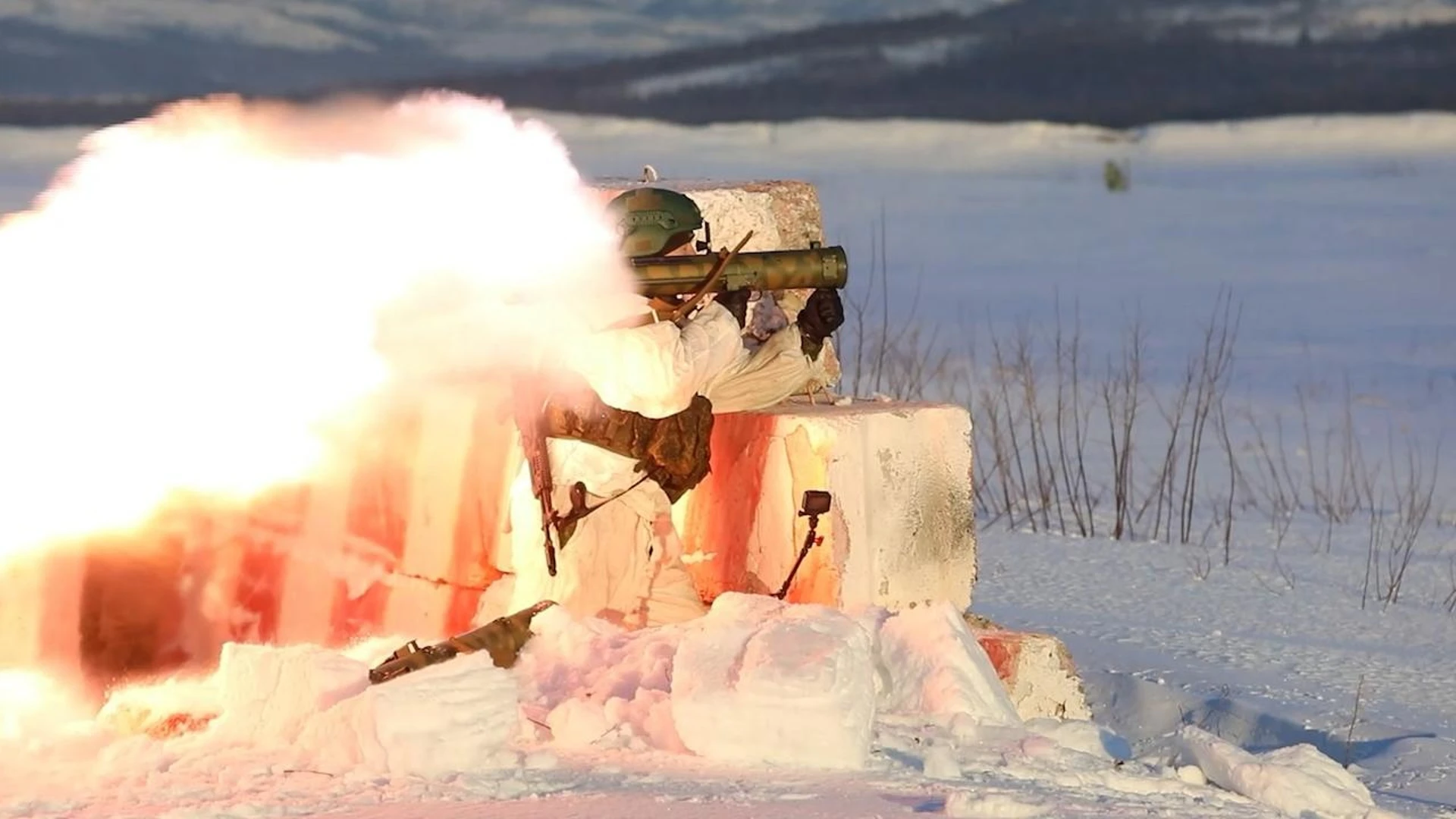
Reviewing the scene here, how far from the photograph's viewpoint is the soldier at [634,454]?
715 centimetres

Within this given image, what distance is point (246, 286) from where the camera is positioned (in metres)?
7.68

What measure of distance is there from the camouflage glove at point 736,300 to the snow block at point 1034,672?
1.10m

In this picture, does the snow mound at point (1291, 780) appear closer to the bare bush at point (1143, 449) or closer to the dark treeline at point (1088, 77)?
the bare bush at point (1143, 449)

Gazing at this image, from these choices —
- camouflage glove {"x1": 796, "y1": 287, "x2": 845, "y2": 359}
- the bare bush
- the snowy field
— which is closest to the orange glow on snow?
camouflage glove {"x1": 796, "y1": 287, "x2": 845, "y2": 359}

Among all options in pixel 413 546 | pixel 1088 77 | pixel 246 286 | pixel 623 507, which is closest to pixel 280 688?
pixel 413 546

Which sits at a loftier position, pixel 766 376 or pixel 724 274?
pixel 724 274

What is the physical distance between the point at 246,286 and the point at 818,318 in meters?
1.52

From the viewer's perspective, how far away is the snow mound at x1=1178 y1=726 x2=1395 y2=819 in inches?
255

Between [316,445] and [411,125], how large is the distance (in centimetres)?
93

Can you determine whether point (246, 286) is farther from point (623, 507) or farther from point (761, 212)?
point (761, 212)

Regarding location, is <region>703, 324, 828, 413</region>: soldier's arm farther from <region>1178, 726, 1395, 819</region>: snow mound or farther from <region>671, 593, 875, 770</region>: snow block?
<region>1178, 726, 1395, 819</region>: snow mound

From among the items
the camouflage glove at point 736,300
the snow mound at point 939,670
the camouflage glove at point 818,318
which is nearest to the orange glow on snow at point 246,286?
the camouflage glove at point 736,300

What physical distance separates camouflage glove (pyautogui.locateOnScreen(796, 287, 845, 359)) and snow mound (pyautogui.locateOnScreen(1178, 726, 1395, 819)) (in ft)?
5.27

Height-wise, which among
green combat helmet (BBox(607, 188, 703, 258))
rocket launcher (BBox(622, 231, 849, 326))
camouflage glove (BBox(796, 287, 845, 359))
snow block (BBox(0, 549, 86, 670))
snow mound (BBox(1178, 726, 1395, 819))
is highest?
green combat helmet (BBox(607, 188, 703, 258))
